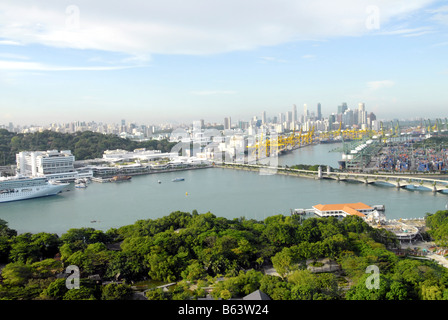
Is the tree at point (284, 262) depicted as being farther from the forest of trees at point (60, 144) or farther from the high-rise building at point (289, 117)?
the high-rise building at point (289, 117)

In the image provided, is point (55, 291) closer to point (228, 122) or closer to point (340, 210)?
point (340, 210)

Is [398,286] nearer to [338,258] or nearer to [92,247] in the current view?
[338,258]

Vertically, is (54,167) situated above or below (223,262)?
above

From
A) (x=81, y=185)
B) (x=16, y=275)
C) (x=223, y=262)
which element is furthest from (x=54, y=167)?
(x=223, y=262)

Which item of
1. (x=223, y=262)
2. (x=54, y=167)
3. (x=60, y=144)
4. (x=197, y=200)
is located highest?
(x=60, y=144)

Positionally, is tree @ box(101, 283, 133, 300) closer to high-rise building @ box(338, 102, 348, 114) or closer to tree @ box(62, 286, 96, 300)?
tree @ box(62, 286, 96, 300)
